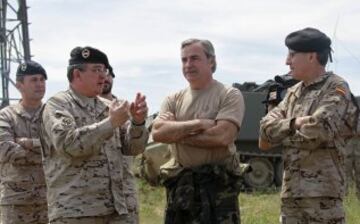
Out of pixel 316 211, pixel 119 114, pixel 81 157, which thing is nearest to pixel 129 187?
pixel 81 157

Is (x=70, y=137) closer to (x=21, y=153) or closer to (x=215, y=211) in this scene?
(x=215, y=211)

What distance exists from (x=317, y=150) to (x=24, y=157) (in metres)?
2.44

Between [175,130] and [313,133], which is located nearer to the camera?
[313,133]

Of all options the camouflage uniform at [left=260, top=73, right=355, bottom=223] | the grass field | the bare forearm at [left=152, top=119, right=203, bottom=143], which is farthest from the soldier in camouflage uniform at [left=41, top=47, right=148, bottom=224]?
the grass field

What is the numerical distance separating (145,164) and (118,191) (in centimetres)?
1003

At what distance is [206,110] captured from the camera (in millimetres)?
5090

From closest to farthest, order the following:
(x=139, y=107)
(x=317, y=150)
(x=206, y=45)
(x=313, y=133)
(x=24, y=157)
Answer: (x=139, y=107) < (x=313, y=133) < (x=317, y=150) < (x=206, y=45) < (x=24, y=157)

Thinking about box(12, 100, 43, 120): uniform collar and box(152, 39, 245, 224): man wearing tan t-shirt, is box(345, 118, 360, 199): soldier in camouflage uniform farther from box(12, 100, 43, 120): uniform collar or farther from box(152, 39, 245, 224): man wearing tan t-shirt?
box(152, 39, 245, 224): man wearing tan t-shirt

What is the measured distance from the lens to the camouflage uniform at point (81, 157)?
454cm

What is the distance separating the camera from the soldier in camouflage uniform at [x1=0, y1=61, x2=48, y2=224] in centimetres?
598

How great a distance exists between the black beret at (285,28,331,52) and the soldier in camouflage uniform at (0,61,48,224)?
2.18 m

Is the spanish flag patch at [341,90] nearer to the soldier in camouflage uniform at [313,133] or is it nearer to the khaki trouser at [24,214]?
the soldier in camouflage uniform at [313,133]

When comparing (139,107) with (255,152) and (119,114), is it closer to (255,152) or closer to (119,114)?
(119,114)

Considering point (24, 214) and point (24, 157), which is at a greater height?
point (24, 157)
